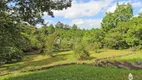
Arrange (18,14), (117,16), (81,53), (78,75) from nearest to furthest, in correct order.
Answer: (18,14) < (78,75) < (81,53) < (117,16)

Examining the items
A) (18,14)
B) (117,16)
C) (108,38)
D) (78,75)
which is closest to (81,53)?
(108,38)

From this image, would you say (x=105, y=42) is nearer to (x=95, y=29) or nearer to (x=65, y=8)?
(x=95, y=29)

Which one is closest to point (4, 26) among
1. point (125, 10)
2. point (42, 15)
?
point (42, 15)

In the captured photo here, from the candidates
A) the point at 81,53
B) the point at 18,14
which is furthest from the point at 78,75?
the point at 81,53

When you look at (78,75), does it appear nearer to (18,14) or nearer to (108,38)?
(18,14)

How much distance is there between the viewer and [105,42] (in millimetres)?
50312

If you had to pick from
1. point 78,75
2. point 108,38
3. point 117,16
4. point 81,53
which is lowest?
point 81,53

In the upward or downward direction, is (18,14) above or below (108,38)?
above

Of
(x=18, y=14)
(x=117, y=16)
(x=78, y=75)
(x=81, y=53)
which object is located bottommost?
(x=81, y=53)

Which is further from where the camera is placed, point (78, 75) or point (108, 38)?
point (108, 38)

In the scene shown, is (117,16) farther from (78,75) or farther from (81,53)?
(78,75)

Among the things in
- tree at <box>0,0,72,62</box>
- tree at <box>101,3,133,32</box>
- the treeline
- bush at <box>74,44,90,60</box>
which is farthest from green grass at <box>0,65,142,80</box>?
tree at <box>101,3,133,32</box>

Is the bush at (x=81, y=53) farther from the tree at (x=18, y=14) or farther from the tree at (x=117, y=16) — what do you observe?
the tree at (x=18, y=14)

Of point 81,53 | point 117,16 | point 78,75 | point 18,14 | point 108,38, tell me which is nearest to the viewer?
point 18,14
